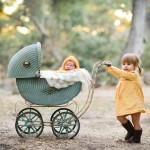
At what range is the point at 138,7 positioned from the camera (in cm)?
1396

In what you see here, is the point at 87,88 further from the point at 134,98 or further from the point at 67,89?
the point at 134,98

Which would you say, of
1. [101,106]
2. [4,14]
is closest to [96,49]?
[4,14]

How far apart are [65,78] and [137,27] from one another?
9111mm

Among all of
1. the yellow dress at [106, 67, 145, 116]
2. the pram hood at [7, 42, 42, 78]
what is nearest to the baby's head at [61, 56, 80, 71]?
the pram hood at [7, 42, 42, 78]

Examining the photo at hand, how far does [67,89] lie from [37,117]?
0.58 meters

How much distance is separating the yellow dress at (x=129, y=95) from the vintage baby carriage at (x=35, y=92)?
42 cm

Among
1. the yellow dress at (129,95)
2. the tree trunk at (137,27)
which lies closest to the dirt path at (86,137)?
the yellow dress at (129,95)

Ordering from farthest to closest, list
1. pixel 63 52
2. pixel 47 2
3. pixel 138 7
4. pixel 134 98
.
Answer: pixel 63 52 < pixel 47 2 < pixel 138 7 < pixel 134 98

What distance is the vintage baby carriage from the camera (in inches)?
218

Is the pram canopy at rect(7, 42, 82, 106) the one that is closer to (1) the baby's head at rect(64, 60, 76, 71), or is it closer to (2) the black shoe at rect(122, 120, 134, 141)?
(1) the baby's head at rect(64, 60, 76, 71)

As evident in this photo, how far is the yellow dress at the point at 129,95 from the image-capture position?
545cm

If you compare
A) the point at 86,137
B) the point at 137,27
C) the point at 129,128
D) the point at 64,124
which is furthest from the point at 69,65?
the point at 137,27

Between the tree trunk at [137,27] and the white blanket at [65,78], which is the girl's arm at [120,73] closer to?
the white blanket at [65,78]

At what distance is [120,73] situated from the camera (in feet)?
17.7
